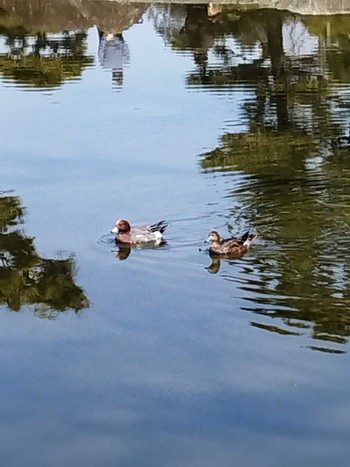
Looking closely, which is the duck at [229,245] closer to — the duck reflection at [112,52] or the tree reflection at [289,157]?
the tree reflection at [289,157]

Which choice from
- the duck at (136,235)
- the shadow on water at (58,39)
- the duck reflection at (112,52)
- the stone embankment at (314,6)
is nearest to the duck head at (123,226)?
the duck at (136,235)

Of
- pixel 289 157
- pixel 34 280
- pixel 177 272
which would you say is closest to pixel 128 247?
pixel 177 272

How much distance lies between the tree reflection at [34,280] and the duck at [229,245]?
42.0 inches

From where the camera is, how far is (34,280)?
8031mm

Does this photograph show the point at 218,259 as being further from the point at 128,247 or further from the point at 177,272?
the point at 128,247

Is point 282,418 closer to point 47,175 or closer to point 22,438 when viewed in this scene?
point 22,438

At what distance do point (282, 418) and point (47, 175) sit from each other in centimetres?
554

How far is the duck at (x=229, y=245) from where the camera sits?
8086 millimetres

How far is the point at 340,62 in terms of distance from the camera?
16.3 metres

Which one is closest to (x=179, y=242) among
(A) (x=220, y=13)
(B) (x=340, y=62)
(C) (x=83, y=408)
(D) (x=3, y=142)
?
(C) (x=83, y=408)

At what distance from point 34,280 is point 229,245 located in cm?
147

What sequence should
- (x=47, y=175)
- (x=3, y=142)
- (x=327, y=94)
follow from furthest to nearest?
(x=327, y=94) → (x=3, y=142) → (x=47, y=175)

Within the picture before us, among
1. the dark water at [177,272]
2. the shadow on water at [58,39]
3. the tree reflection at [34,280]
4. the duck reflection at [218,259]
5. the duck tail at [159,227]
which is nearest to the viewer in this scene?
the dark water at [177,272]

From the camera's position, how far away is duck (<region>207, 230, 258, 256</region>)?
8.09 metres
